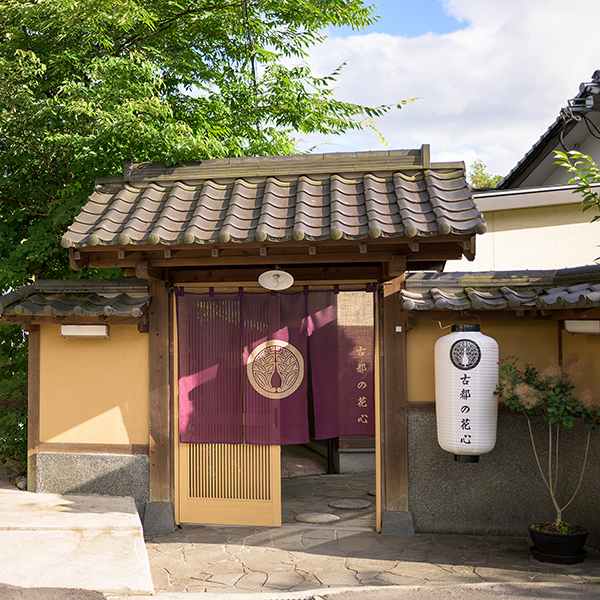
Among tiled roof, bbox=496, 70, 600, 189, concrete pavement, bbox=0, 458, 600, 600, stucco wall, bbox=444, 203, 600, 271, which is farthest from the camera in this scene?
tiled roof, bbox=496, 70, 600, 189

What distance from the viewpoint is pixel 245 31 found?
419 inches

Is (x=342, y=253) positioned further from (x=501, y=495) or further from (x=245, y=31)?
(x=245, y=31)

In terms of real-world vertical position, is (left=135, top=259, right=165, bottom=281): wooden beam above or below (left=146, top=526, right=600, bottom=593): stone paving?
above

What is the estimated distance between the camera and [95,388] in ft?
24.5

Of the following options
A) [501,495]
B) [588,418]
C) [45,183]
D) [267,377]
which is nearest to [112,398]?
[267,377]

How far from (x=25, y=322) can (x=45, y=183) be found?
9.61ft

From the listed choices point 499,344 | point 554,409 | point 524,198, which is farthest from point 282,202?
point 524,198

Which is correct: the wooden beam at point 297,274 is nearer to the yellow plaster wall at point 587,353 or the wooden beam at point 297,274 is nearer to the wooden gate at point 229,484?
the wooden gate at point 229,484

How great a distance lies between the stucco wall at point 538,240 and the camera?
9414 millimetres

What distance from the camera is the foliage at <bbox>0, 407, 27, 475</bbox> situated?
8352 millimetres

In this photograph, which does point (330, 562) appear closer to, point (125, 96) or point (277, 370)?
point (277, 370)

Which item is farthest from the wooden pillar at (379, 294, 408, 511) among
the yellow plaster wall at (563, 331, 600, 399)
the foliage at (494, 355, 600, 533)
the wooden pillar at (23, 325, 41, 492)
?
the wooden pillar at (23, 325, 41, 492)

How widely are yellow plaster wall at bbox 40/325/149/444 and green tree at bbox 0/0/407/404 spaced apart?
1.73 m

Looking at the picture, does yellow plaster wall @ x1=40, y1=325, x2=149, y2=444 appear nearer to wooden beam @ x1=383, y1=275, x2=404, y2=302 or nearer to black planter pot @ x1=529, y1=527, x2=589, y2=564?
wooden beam @ x1=383, y1=275, x2=404, y2=302
